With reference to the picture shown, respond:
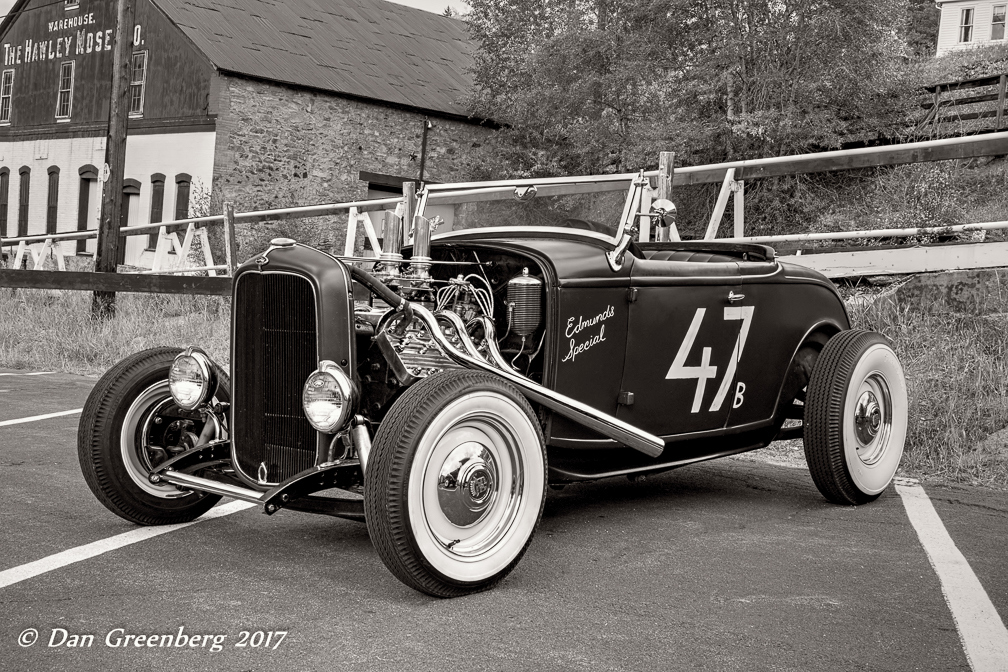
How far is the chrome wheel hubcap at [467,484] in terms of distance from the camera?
3.57 m

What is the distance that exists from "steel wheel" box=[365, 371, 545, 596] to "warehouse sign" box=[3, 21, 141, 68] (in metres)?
26.7

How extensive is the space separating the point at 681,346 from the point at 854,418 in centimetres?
97

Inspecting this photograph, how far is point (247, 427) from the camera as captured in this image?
4066mm

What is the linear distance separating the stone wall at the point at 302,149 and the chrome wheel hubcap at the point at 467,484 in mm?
19389

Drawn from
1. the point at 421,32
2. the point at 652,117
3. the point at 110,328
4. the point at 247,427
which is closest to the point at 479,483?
the point at 247,427

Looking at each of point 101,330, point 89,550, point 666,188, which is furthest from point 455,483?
point 101,330

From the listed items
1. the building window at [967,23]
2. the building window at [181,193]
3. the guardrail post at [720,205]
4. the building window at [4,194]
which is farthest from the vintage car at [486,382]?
the building window at [967,23]

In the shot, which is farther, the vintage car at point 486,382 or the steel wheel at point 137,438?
the steel wheel at point 137,438

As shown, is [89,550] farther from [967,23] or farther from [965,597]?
[967,23]

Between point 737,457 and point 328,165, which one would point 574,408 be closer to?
point 737,457

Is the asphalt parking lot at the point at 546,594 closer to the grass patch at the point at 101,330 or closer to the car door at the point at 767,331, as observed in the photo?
the car door at the point at 767,331

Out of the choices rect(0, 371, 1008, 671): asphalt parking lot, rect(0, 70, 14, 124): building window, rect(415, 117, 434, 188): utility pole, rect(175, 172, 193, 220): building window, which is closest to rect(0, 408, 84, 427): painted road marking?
rect(0, 371, 1008, 671): asphalt parking lot

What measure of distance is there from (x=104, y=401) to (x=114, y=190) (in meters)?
9.63

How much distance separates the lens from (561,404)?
4.14 metres
